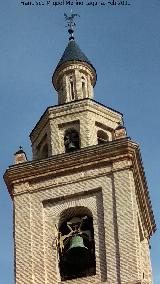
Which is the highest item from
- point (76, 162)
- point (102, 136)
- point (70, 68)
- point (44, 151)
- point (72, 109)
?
point (70, 68)

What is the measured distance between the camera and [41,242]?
116 feet

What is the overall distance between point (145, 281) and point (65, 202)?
3.88 m

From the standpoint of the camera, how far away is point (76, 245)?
34.8m

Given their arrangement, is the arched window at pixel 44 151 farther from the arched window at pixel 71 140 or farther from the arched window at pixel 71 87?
the arched window at pixel 71 87

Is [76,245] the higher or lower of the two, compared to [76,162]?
lower

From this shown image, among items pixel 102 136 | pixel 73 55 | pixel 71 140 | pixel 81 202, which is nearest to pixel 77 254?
pixel 81 202

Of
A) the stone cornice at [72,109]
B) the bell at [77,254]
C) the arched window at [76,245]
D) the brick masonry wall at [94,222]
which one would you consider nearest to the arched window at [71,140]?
the stone cornice at [72,109]

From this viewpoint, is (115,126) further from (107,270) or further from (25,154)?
(107,270)

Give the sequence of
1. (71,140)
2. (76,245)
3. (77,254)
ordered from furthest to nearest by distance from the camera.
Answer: (71,140), (77,254), (76,245)

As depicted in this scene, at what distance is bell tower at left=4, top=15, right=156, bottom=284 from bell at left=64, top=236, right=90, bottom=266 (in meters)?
0.02

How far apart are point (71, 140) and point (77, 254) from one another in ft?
17.8

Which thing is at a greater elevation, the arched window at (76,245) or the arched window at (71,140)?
the arched window at (71,140)

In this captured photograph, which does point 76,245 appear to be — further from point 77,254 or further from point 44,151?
point 44,151

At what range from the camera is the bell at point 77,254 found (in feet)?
114
